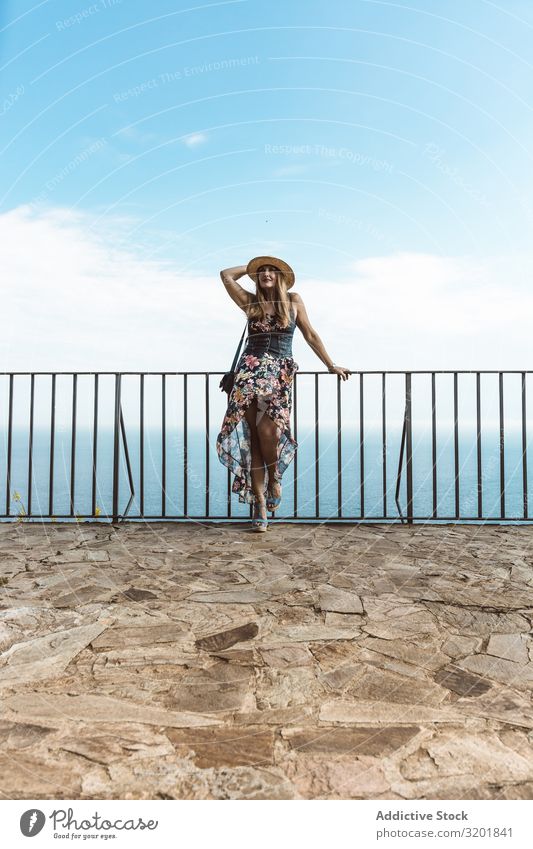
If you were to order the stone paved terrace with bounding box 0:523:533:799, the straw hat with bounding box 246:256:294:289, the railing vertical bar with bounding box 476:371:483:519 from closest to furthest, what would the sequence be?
1. the stone paved terrace with bounding box 0:523:533:799
2. the straw hat with bounding box 246:256:294:289
3. the railing vertical bar with bounding box 476:371:483:519

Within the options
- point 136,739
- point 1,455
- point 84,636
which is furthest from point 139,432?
point 136,739

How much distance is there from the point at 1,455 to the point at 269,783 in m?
4.73

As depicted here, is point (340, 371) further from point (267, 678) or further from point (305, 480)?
point (267, 678)

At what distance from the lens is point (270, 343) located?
425cm

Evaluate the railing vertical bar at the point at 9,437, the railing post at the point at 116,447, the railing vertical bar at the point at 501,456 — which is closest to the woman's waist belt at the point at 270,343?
the railing post at the point at 116,447

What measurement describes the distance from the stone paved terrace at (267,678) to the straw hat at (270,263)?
7.04 feet

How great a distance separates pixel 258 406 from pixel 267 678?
2.67 m

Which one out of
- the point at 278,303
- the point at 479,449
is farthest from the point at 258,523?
the point at 479,449

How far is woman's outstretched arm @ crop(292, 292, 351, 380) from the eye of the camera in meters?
4.34

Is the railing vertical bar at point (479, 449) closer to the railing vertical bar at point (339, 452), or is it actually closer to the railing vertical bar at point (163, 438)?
the railing vertical bar at point (339, 452)

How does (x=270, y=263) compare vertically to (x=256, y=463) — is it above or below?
above

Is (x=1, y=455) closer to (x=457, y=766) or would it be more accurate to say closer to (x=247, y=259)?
(x=247, y=259)

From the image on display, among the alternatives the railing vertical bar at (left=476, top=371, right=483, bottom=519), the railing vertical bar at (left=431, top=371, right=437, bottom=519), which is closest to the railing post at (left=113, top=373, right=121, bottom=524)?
the railing vertical bar at (left=431, top=371, right=437, bottom=519)

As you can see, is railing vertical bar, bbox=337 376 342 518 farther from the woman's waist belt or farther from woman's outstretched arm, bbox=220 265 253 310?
woman's outstretched arm, bbox=220 265 253 310
